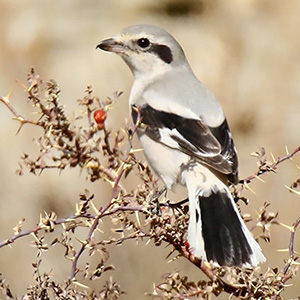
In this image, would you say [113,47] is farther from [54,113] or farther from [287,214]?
[287,214]

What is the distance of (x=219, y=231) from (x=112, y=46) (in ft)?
3.24

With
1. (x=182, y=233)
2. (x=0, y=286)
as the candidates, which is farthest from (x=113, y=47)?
(x=0, y=286)

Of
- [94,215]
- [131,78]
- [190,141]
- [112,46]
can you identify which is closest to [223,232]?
[190,141]

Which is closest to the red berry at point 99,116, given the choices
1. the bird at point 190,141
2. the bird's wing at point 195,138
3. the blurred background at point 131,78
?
the bird at point 190,141

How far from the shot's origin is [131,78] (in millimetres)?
4633

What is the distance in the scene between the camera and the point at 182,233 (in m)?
2.04

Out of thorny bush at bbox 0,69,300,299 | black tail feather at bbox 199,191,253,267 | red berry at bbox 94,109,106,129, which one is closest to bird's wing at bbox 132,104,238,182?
black tail feather at bbox 199,191,253,267

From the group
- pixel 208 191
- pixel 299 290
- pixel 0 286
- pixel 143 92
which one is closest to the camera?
pixel 0 286

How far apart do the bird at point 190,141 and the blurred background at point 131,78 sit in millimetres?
1371

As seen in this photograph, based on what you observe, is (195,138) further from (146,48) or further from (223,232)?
(146,48)

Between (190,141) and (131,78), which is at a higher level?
(131,78)

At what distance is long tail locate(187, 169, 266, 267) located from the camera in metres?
2.13

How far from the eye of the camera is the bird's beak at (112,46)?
3030 mm

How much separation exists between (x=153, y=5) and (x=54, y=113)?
314 cm
